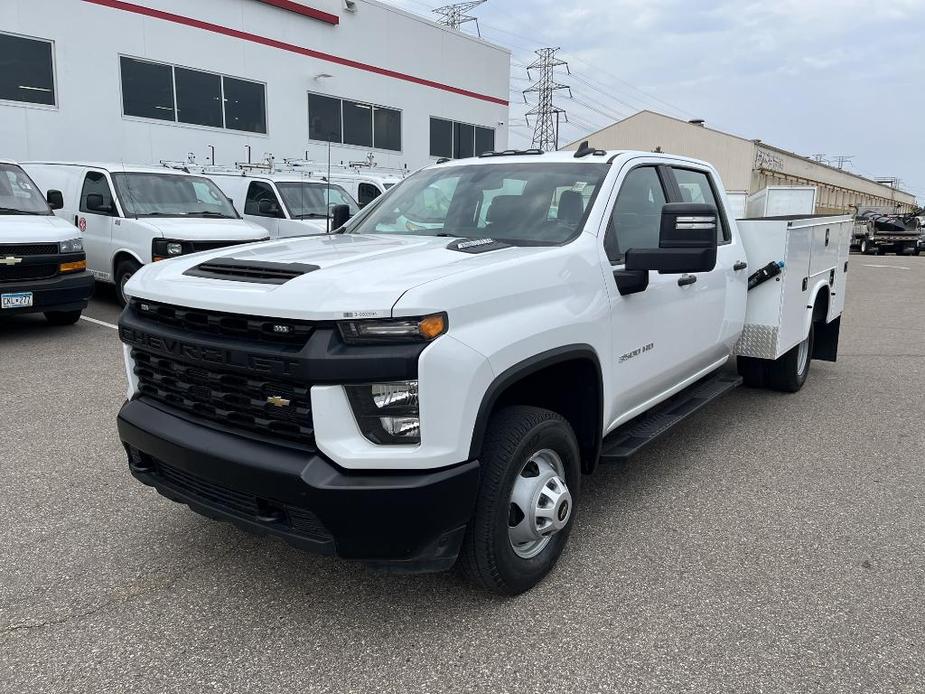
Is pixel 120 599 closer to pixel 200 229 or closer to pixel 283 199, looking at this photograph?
pixel 200 229

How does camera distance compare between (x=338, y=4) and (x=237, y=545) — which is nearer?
(x=237, y=545)

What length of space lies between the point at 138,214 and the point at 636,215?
25.4 feet

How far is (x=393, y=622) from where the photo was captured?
9.62ft

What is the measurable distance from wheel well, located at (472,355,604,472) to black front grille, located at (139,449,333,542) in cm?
103

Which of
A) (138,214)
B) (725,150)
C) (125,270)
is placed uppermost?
(725,150)

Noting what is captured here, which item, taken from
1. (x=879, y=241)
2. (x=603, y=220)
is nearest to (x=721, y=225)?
(x=603, y=220)

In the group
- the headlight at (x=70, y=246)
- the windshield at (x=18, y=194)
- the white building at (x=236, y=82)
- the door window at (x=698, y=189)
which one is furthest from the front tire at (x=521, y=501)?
the white building at (x=236, y=82)

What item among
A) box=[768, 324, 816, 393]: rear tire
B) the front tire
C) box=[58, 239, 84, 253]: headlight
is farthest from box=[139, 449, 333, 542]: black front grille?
box=[58, 239, 84, 253]: headlight

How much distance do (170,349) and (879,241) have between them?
35500mm

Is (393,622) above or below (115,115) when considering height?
below

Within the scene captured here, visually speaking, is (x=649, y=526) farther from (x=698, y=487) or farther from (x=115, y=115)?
(x=115, y=115)

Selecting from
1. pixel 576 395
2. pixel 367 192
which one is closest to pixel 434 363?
pixel 576 395

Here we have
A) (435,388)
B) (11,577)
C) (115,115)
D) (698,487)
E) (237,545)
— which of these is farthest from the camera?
(115,115)

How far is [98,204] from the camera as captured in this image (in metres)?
9.77
